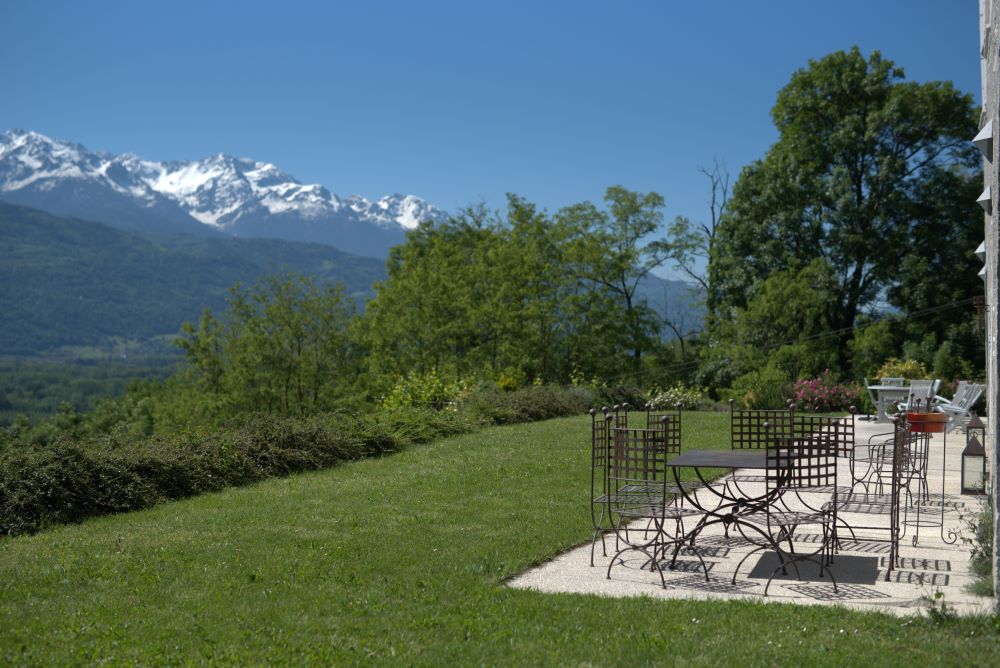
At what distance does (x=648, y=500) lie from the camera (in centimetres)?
721

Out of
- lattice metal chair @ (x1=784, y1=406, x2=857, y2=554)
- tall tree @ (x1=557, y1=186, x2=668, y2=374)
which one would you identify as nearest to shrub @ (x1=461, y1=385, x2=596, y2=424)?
lattice metal chair @ (x1=784, y1=406, x2=857, y2=554)

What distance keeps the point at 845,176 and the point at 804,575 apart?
84.4 feet

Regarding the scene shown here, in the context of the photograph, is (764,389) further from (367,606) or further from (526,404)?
(367,606)

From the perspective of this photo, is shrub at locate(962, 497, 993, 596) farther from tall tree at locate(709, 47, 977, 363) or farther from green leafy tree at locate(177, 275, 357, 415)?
green leafy tree at locate(177, 275, 357, 415)

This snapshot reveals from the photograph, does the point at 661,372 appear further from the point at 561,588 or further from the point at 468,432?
the point at 561,588

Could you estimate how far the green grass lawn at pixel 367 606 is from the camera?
4699mm

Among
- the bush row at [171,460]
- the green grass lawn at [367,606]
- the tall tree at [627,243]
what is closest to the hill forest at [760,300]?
the tall tree at [627,243]

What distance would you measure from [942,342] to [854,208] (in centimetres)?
511

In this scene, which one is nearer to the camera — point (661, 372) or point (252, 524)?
point (252, 524)

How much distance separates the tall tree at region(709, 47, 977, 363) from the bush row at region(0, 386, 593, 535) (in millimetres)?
19039

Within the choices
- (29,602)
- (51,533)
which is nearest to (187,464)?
(51,533)

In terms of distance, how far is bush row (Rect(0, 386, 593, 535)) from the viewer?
8.79 m

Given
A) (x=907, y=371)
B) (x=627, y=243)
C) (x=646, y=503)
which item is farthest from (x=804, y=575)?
(x=627, y=243)

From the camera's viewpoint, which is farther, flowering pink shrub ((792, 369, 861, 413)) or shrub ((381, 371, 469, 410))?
flowering pink shrub ((792, 369, 861, 413))
